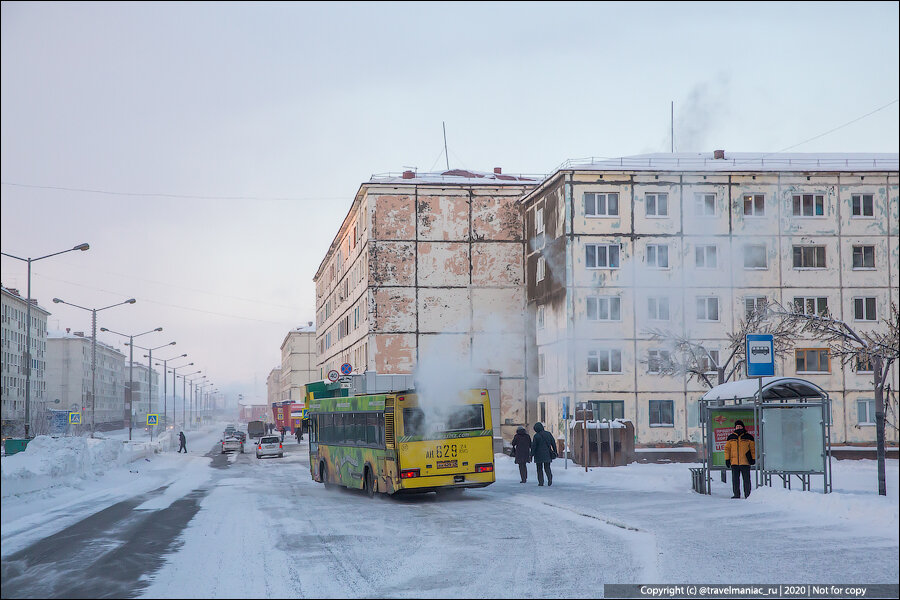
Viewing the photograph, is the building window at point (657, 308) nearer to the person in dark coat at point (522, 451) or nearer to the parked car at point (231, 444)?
the person in dark coat at point (522, 451)

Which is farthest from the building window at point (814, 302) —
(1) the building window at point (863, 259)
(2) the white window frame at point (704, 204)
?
(2) the white window frame at point (704, 204)

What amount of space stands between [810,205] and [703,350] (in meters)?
11.2

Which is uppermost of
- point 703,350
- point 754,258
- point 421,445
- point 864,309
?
point 754,258

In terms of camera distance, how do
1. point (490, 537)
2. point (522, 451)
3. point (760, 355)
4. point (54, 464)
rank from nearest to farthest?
point (490, 537) → point (760, 355) → point (522, 451) → point (54, 464)

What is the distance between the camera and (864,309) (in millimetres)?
48000

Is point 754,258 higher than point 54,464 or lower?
higher

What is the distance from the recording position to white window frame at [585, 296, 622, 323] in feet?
153

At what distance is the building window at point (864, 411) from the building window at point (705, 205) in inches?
504

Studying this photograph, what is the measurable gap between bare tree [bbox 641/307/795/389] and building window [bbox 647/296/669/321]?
124 cm

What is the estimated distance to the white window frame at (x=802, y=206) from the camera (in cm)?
4675

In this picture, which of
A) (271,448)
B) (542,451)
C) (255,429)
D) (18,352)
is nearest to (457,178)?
(271,448)

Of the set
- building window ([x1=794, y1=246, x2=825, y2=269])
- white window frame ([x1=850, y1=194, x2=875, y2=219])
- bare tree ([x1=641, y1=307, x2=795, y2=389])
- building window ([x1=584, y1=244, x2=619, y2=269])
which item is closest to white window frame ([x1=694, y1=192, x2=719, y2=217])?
building window ([x1=584, y1=244, x2=619, y2=269])

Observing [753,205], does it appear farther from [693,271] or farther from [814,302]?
[814,302]

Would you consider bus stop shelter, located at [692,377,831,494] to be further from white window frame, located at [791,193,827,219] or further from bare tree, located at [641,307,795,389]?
white window frame, located at [791,193,827,219]
